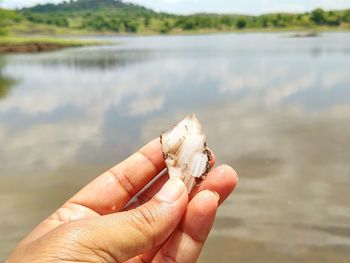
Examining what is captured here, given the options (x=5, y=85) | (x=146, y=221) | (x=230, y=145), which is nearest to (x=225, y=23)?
(x=5, y=85)

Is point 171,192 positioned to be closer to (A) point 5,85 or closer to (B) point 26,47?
(A) point 5,85

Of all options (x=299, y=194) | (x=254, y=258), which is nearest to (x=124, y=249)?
(x=254, y=258)

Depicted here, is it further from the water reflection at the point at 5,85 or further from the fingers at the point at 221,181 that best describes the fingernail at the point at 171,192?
the water reflection at the point at 5,85

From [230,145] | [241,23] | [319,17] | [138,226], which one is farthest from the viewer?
[241,23]

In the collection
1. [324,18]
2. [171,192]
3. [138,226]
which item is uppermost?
[324,18]

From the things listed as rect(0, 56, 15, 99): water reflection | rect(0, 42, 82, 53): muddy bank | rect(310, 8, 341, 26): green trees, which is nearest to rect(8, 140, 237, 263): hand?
rect(0, 56, 15, 99): water reflection

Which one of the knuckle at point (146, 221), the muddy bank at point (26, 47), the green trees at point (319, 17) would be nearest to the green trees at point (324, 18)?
the green trees at point (319, 17)

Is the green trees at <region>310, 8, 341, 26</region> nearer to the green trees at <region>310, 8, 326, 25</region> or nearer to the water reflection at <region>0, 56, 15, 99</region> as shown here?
the green trees at <region>310, 8, 326, 25</region>
